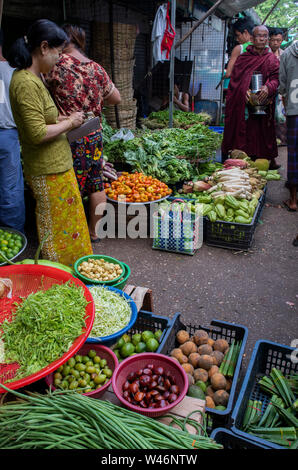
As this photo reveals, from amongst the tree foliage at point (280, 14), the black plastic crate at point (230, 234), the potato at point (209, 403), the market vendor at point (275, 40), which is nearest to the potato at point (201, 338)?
the potato at point (209, 403)

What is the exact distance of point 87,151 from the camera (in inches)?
146

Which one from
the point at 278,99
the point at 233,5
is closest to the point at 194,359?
the point at 278,99

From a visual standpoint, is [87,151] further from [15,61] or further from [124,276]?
[124,276]

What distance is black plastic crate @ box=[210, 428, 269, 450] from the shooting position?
1774mm

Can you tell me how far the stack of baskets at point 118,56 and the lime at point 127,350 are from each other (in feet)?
19.3

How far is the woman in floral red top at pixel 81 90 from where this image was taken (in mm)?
3404

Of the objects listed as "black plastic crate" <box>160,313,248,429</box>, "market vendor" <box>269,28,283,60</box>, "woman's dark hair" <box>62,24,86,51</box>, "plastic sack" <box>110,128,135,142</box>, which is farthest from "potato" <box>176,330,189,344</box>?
"market vendor" <box>269,28,283,60</box>

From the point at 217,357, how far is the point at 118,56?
6.41 metres

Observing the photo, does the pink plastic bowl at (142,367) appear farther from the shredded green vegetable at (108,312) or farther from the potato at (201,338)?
the potato at (201,338)

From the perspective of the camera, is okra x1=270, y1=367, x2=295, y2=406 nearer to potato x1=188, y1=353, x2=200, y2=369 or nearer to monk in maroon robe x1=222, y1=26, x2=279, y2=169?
potato x1=188, y1=353, x2=200, y2=369

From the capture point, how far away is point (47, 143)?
114 inches

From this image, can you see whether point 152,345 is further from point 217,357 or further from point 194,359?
point 217,357

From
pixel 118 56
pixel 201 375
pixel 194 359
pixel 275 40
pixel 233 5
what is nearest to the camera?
pixel 201 375

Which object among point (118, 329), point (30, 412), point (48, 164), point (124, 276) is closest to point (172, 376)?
point (118, 329)
